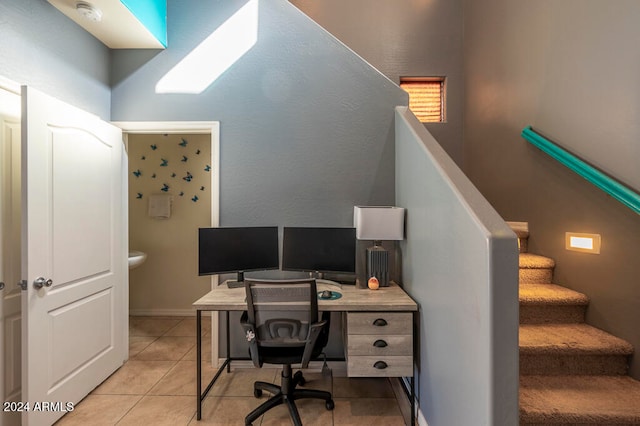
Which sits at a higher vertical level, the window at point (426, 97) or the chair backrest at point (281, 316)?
the window at point (426, 97)

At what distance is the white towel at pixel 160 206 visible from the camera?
3811 mm

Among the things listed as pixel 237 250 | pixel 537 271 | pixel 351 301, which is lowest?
pixel 351 301

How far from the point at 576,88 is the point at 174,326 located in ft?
14.3

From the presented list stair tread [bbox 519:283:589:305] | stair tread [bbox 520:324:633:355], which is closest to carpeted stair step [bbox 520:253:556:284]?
stair tread [bbox 519:283:589:305]

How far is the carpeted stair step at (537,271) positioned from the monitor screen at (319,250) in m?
1.29

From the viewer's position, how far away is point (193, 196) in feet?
12.6

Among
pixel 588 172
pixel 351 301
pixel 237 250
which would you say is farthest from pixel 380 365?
pixel 588 172

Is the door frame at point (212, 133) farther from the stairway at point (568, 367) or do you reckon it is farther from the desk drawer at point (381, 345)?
the stairway at point (568, 367)

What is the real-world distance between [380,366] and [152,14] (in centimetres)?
304

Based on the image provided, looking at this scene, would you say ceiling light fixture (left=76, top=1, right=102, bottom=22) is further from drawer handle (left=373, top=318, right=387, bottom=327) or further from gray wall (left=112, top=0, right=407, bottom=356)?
drawer handle (left=373, top=318, right=387, bottom=327)

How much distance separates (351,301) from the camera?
6.71 feet

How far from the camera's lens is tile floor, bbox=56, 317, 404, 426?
204 cm

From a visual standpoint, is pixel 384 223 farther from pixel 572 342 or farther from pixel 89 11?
pixel 89 11

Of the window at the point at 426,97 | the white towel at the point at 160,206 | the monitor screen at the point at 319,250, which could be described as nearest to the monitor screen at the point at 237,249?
the monitor screen at the point at 319,250
